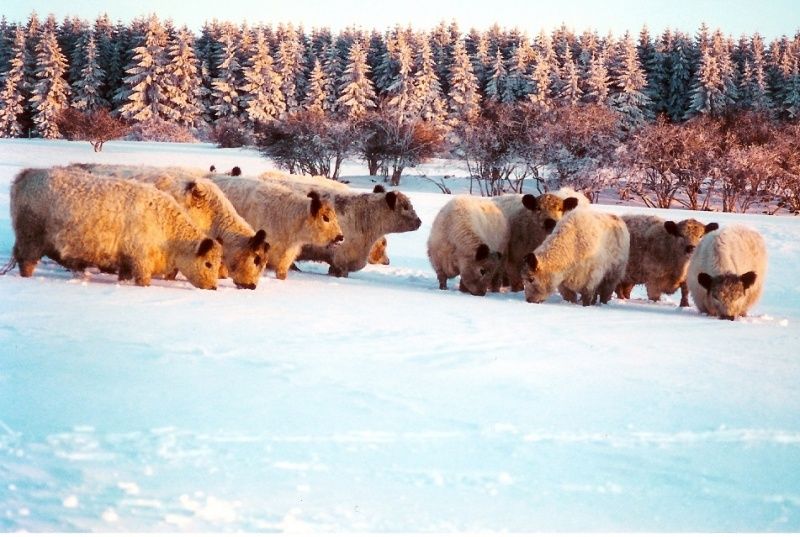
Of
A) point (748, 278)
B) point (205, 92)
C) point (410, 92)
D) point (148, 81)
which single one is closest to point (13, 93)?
point (148, 81)

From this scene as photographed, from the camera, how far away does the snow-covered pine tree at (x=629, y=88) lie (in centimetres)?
8312

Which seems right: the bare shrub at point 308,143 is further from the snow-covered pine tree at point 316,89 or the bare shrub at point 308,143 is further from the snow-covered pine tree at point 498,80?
the snow-covered pine tree at point 498,80

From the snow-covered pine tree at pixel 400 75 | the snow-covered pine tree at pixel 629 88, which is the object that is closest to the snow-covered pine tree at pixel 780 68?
the snow-covered pine tree at pixel 629 88

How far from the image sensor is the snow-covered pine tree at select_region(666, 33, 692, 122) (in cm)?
9200

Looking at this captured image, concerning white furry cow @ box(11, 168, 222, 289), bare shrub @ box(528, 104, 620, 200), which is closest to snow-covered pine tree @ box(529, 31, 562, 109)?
bare shrub @ box(528, 104, 620, 200)

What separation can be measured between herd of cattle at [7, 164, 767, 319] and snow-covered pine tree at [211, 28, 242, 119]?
75.1 meters

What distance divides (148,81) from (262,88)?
11596mm

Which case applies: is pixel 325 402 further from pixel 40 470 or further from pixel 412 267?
pixel 412 267

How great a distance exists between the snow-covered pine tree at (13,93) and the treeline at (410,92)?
0.15 metres

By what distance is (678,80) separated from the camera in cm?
9256

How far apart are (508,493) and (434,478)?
40cm

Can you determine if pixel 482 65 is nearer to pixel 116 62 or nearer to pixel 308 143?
pixel 116 62

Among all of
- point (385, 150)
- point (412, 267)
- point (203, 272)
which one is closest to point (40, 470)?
point (203, 272)

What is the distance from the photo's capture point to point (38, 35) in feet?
235
